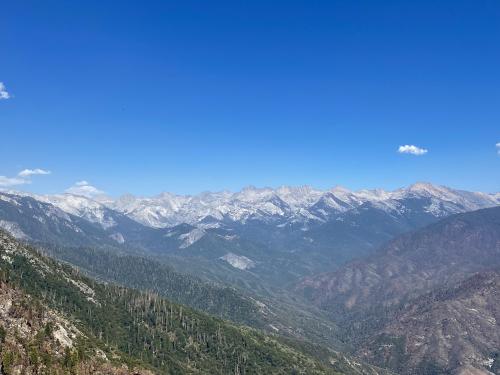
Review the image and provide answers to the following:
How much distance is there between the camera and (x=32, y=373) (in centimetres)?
19400

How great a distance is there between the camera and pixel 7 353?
192m

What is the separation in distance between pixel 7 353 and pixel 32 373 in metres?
12.8
